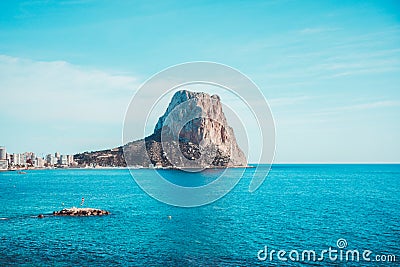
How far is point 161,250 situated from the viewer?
38156mm

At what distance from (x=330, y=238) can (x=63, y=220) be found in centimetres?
3664

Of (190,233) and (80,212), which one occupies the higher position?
(80,212)

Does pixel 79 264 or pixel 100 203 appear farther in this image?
pixel 100 203

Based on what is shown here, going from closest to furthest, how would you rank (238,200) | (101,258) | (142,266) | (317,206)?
1. (142,266)
2. (101,258)
3. (317,206)
4. (238,200)

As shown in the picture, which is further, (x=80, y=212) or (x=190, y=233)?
(x=80, y=212)

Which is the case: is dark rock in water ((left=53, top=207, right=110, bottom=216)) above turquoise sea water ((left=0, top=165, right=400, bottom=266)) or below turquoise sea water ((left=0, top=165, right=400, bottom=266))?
above

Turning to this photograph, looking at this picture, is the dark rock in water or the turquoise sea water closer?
the turquoise sea water

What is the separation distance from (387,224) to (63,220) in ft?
148

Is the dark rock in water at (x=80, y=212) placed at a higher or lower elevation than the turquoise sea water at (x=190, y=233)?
higher

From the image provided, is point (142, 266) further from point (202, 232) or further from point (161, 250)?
point (202, 232)

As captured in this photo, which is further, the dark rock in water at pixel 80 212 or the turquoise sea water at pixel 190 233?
the dark rock in water at pixel 80 212

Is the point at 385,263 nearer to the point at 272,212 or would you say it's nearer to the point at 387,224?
the point at 387,224

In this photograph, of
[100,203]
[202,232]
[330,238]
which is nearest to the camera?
[330,238]

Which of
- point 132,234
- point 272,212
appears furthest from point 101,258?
point 272,212
